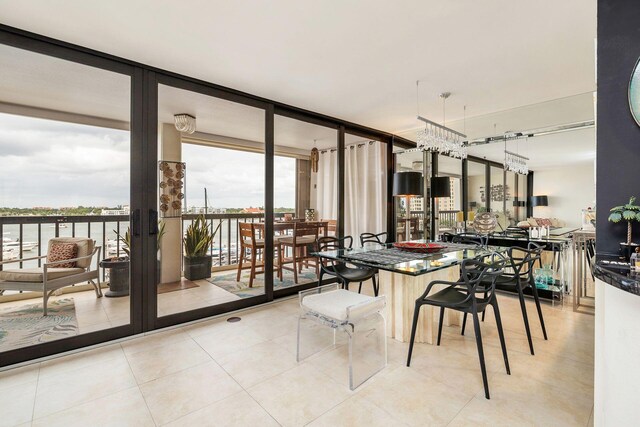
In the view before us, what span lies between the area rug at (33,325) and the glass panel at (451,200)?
5.19 meters

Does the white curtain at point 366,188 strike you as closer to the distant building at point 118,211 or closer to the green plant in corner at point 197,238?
the green plant in corner at point 197,238

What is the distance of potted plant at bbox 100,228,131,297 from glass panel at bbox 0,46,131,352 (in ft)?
0.13

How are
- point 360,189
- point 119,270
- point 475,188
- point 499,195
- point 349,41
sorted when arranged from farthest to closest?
point 360,189
point 475,188
point 499,195
point 119,270
point 349,41

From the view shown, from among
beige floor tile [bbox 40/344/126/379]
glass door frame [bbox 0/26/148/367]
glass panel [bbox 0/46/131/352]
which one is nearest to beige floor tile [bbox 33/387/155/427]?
beige floor tile [bbox 40/344/126/379]

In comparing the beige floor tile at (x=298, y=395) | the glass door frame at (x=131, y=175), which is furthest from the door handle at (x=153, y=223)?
the beige floor tile at (x=298, y=395)

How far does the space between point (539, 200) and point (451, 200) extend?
1.36m

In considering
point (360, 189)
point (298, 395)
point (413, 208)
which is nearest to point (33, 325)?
point (298, 395)

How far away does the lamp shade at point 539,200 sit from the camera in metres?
4.02

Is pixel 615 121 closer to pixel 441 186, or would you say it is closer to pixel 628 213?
pixel 628 213

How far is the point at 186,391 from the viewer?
1.90 m

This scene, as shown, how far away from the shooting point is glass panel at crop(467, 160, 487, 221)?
489 cm

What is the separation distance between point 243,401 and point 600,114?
248 centimetres

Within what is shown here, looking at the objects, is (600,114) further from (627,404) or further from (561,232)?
(561,232)

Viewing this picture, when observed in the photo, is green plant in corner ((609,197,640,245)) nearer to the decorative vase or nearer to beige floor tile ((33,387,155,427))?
beige floor tile ((33,387,155,427))
